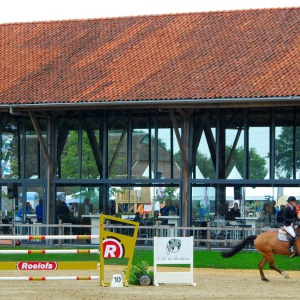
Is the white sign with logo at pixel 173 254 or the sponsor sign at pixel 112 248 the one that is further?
the white sign with logo at pixel 173 254

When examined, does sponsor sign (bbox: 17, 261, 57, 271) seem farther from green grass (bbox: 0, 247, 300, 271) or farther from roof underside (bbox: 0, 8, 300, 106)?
roof underside (bbox: 0, 8, 300, 106)

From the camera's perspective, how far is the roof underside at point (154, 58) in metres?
38.7

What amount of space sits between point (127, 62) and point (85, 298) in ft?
74.8

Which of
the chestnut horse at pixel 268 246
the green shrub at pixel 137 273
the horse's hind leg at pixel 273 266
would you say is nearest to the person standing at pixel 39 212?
the chestnut horse at pixel 268 246

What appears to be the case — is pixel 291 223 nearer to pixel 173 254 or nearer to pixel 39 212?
pixel 173 254

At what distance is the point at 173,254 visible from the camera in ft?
77.1

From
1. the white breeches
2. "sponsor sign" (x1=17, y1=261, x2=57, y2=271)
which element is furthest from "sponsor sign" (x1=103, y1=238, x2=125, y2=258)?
the white breeches

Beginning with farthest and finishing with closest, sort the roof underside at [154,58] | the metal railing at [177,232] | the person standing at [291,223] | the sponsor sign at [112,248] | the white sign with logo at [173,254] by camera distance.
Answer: the roof underside at [154,58] → the metal railing at [177,232] → the person standing at [291,223] → the white sign with logo at [173,254] → the sponsor sign at [112,248]

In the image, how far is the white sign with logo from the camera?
23.4m

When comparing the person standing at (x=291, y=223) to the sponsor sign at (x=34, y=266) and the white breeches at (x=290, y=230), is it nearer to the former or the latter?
the white breeches at (x=290, y=230)

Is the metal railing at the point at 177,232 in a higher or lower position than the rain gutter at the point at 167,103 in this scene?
lower

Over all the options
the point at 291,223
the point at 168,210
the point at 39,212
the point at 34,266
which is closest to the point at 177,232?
the point at 168,210

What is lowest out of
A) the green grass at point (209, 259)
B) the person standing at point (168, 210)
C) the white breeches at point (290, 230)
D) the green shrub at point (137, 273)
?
the green grass at point (209, 259)

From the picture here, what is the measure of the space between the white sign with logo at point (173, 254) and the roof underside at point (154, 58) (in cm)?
1419
